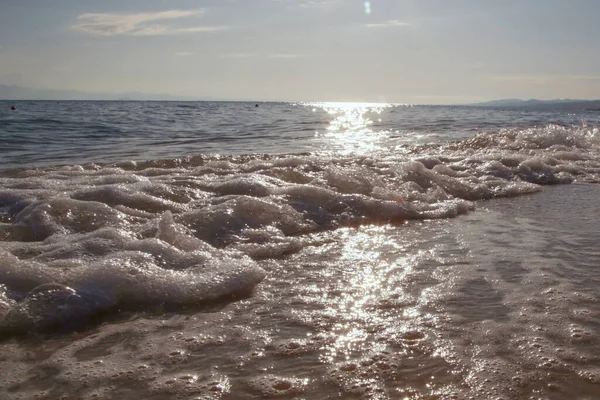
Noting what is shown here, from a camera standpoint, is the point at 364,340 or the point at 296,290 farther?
the point at 296,290

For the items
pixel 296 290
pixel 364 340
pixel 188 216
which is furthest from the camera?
pixel 188 216

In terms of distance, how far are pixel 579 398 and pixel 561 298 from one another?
1.13 metres

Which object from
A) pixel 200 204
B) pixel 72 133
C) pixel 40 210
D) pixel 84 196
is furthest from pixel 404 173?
pixel 72 133

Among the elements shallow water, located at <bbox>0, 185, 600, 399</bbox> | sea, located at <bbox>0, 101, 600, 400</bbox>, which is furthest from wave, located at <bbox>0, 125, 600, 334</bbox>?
shallow water, located at <bbox>0, 185, 600, 399</bbox>

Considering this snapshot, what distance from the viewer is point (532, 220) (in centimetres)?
522

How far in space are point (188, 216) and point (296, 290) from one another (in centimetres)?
180

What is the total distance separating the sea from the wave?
0.02 metres

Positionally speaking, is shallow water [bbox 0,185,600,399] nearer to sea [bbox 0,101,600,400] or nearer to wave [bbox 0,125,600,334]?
sea [bbox 0,101,600,400]

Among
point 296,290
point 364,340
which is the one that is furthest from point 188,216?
point 364,340

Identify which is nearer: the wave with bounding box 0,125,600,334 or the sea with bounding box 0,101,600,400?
the sea with bounding box 0,101,600,400

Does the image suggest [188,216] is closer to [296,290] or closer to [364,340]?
[296,290]

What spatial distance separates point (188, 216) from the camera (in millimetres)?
4770

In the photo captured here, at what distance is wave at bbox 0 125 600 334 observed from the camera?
3182 mm

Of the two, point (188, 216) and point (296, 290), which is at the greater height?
point (188, 216)
